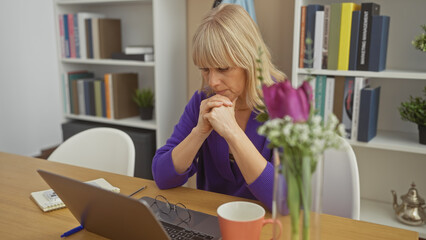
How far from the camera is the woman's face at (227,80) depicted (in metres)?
1.27

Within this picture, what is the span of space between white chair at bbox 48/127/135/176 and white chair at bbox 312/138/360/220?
2.36 feet

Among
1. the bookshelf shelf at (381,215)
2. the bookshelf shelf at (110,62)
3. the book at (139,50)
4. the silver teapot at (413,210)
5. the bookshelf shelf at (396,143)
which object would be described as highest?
the book at (139,50)

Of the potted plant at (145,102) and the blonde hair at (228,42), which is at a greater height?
the blonde hair at (228,42)

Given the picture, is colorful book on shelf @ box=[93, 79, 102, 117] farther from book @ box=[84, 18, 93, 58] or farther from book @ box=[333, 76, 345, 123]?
book @ box=[333, 76, 345, 123]

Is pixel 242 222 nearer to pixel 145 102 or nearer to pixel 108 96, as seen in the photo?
pixel 145 102

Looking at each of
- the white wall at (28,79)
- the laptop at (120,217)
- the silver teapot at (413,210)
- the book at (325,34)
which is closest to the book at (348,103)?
the book at (325,34)

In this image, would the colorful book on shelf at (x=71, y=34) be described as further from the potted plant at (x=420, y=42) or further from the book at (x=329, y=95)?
the potted plant at (x=420, y=42)

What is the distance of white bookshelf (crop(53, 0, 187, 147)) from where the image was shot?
252 centimetres

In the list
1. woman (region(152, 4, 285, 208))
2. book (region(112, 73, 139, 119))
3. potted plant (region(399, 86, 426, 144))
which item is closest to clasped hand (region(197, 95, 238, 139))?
woman (region(152, 4, 285, 208))

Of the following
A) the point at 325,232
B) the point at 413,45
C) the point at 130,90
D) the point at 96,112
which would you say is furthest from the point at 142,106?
the point at 325,232

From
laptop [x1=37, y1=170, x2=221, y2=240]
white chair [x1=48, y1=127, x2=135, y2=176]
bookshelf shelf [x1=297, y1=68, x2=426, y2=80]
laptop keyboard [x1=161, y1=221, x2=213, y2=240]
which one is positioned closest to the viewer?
laptop [x1=37, y1=170, x2=221, y2=240]

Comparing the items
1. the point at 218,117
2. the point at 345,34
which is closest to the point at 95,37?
the point at 345,34

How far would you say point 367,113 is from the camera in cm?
192

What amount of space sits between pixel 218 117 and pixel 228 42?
258 millimetres
